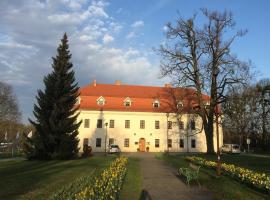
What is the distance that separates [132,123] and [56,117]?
30512 millimetres

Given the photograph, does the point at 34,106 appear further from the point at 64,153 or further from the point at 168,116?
the point at 168,116

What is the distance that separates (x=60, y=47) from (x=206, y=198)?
2606 centimetres

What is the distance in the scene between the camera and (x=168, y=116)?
202 feet

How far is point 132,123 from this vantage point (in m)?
62.4

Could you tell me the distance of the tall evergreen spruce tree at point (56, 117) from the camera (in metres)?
32.2

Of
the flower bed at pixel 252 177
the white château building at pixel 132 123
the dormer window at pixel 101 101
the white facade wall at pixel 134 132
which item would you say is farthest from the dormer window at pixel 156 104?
the flower bed at pixel 252 177

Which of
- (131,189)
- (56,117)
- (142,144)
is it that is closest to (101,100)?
(142,144)

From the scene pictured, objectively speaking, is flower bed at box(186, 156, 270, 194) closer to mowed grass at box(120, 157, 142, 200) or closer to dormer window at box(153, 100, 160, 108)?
mowed grass at box(120, 157, 142, 200)

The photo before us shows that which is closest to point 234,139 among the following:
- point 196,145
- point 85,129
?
point 196,145

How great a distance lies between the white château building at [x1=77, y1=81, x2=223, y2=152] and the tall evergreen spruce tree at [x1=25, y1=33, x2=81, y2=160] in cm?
2678

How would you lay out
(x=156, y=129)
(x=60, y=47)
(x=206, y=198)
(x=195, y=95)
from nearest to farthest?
1. (x=206, y=198)
2. (x=60, y=47)
3. (x=195, y=95)
4. (x=156, y=129)

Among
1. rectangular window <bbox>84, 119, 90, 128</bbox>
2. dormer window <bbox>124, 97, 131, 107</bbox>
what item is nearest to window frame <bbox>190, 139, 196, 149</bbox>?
dormer window <bbox>124, 97, 131, 107</bbox>

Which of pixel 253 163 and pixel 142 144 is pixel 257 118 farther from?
pixel 253 163

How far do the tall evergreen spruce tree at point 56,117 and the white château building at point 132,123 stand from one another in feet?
87.9
